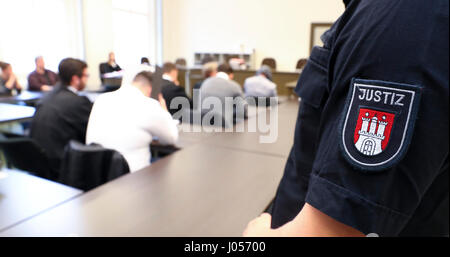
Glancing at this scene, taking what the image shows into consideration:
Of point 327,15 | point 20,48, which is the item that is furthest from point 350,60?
point 20,48

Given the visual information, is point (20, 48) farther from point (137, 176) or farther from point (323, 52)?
point (137, 176)

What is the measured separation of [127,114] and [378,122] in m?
0.38

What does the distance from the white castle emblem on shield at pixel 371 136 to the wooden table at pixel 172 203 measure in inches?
26.0

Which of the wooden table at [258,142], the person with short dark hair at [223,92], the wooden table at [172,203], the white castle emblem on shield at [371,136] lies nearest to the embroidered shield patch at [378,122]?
the white castle emblem on shield at [371,136]

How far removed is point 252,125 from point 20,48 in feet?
7.30

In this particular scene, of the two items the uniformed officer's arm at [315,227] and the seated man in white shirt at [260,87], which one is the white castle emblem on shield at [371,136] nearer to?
the uniformed officer's arm at [315,227]

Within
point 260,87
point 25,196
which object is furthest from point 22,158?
point 260,87

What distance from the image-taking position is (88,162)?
751 mm

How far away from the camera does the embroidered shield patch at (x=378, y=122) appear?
30 cm

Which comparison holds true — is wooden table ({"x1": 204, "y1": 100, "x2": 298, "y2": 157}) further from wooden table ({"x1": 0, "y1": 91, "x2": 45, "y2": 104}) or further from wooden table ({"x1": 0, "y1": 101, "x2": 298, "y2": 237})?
wooden table ({"x1": 0, "y1": 91, "x2": 45, "y2": 104})

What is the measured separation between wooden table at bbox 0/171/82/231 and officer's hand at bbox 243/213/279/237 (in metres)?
0.75

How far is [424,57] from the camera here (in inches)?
11.3

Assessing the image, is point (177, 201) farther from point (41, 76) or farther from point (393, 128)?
point (393, 128)

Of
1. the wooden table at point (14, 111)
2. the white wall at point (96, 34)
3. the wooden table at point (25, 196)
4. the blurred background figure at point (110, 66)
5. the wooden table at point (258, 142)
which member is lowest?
the wooden table at point (25, 196)
